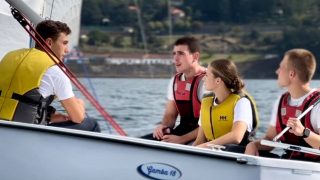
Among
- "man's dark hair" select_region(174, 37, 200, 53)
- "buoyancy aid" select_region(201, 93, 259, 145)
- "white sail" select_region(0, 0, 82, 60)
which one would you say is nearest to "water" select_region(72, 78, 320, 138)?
"white sail" select_region(0, 0, 82, 60)

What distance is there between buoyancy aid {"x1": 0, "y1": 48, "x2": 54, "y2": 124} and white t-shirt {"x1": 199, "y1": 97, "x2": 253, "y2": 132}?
35.3 inches

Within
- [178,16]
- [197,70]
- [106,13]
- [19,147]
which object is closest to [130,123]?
[197,70]

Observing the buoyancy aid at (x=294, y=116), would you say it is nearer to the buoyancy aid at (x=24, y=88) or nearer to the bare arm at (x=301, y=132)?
the bare arm at (x=301, y=132)

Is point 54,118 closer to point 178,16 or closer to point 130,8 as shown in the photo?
point 130,8

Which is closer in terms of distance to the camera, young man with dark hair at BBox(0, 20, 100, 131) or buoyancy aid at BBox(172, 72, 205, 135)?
young man with dark hair at BBox(0, 20, 100, 131)

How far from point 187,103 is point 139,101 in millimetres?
14548

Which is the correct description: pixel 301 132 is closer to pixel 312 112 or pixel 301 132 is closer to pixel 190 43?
pixel 312 112

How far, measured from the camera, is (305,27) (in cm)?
3759

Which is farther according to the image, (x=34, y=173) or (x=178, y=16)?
(x=178, y=16)

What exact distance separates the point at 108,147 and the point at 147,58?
2743 centimetres

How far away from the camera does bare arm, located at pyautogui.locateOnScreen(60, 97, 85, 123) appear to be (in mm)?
4336

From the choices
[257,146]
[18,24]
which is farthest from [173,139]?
[18,24]

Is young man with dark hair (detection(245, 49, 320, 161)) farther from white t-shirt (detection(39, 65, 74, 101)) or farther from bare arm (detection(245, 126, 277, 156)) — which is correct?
white t-shirt (detection(39, 65, 74, 101))

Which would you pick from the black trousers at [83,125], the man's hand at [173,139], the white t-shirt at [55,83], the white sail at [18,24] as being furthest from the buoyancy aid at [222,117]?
the white sail at [18,24]
